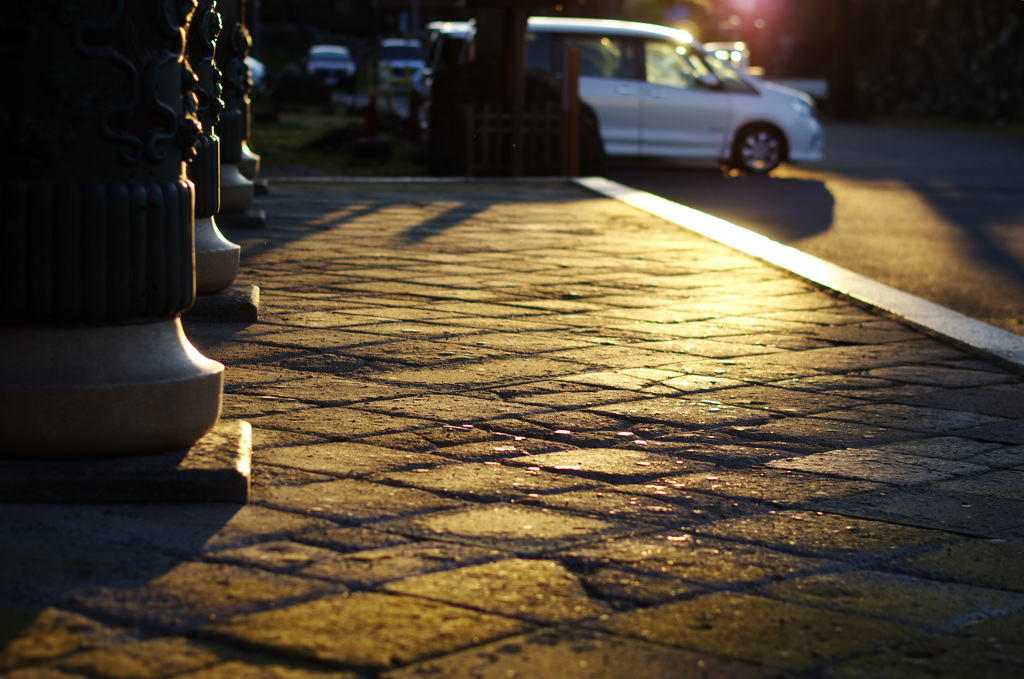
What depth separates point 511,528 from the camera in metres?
2.93

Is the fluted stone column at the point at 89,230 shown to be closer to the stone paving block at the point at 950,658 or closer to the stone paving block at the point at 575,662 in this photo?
the stone paving block at the point at 575,662

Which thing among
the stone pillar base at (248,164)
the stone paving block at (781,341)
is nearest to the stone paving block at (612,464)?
the stone paving block at (781,341)

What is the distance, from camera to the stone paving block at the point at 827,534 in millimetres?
2922

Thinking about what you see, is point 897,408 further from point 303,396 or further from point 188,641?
point 188,641

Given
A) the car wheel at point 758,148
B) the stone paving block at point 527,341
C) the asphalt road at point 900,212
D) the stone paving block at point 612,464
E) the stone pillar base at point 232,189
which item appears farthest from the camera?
the car wheel at point 758,148

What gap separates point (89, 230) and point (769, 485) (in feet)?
5.77

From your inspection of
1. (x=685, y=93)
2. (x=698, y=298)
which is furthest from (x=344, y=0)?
(x=698, y=298)

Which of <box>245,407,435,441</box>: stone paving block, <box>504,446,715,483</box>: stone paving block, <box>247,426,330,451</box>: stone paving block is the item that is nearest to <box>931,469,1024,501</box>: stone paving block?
<box>504,446,715,483</box>: stone paving block

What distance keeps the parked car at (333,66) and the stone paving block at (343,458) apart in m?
40.3

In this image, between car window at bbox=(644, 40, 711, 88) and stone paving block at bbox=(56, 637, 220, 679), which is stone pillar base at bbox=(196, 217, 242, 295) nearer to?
stone paving block at bbox=(56, 637, 220, 679)

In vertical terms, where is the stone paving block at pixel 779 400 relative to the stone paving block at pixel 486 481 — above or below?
below

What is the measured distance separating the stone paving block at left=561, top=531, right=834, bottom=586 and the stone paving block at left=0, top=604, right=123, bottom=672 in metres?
0.96

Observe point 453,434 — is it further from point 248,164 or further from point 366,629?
point 248,164

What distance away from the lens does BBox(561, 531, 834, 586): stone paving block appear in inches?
107
